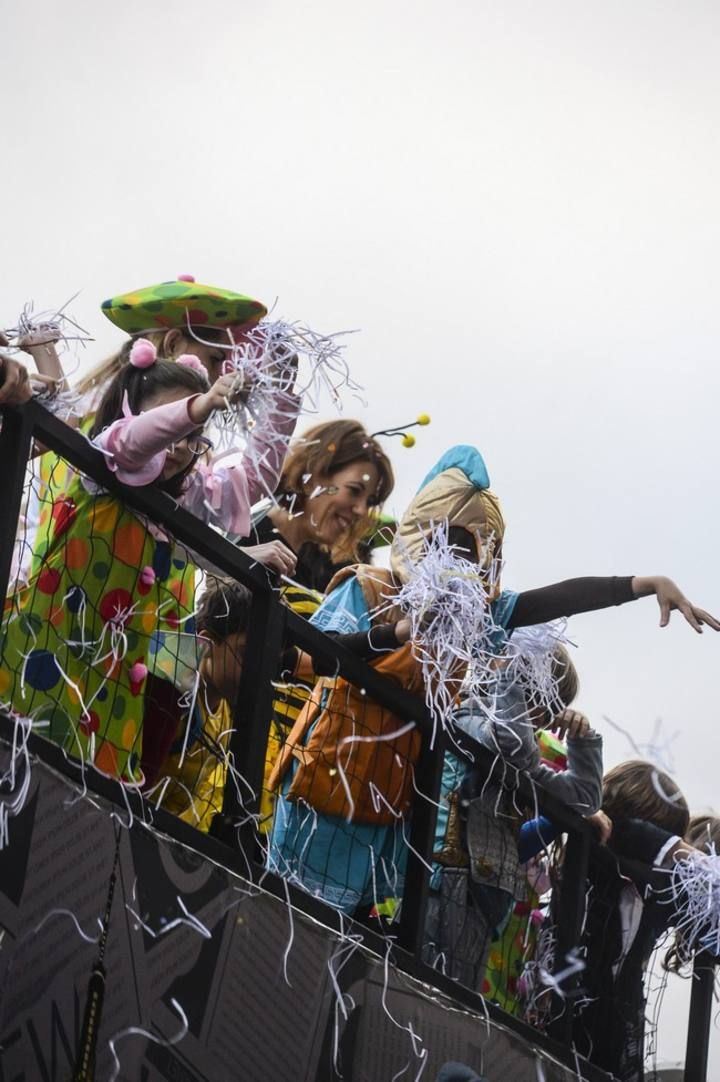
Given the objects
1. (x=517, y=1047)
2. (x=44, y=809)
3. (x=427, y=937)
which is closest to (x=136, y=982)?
(x=44, y=809)

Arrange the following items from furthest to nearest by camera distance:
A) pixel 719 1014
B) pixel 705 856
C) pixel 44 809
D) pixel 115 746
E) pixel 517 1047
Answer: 1. pixel 719 1014
2. pixel 705 856
3. pixel 517 1047
4. pixel 115 746
5. pixel 44 809

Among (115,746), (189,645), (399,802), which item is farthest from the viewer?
(399,802)

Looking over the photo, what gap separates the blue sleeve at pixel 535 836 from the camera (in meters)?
5.86

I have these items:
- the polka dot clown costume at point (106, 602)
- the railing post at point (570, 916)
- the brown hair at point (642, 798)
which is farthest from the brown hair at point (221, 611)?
the brown hair at point (642, 798)

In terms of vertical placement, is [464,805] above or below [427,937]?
above

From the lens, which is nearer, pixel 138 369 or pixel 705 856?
pixel 138 369

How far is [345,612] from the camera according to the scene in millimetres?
5332

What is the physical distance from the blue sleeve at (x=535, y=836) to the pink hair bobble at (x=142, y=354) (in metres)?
1.99

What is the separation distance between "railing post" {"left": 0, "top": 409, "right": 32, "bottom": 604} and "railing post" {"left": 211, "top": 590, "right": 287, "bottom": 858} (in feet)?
2.98

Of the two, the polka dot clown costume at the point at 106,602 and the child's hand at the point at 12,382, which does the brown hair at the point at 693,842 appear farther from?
the child's hand at the point at 12,382

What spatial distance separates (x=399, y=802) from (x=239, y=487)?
984mm

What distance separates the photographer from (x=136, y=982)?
170 inches

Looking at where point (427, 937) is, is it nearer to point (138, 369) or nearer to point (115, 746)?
point (115, 746)

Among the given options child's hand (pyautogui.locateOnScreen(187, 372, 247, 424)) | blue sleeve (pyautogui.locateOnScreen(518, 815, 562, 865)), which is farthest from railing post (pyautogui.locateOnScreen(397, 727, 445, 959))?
child's hand (pyautogui.locateOnScreen(187, 372, 247, 424))
